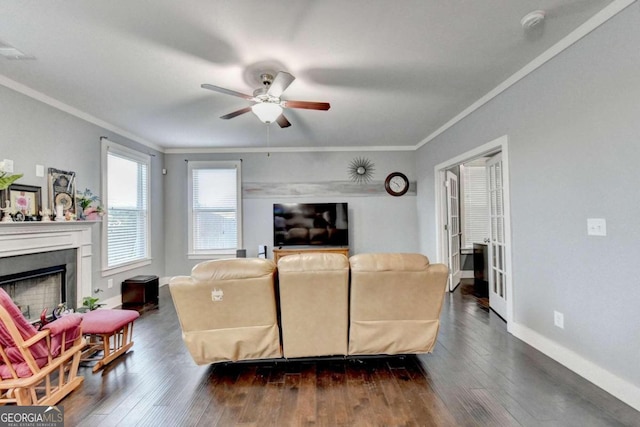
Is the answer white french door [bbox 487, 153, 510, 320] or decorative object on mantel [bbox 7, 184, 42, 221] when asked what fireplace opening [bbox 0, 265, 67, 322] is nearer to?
decorative object on mantel [bbox 7, 184, 42, 221]

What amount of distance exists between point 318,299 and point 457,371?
48.7 inches

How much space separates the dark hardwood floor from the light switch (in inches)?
42.2

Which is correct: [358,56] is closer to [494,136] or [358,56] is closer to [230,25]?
[230,25]

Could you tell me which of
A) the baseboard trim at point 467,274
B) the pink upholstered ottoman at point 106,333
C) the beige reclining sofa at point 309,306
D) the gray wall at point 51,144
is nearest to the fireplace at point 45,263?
the gray wall at point 51,144

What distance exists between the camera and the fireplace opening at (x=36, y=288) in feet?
9.51

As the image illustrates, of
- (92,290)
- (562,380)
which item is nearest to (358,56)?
(562,380)

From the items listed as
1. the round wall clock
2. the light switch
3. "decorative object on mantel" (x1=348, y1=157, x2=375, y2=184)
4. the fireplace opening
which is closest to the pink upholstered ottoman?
the fireplace opening

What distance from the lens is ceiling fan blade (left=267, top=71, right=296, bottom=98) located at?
7.57 ft

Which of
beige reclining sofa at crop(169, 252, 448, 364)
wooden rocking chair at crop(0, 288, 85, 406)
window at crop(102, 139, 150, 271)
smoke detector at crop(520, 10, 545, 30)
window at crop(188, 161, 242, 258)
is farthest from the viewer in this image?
window at crop(188, 161, 242, 258)

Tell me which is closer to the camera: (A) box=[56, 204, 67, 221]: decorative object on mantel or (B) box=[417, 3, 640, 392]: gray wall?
(B) box=[417, 3, 640, 392]: gray wall

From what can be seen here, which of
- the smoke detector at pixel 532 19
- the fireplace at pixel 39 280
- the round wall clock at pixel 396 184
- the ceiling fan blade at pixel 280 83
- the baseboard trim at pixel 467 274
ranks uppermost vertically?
the smoke detector at pixel 532 19

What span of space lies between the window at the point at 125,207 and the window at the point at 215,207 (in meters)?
0.79

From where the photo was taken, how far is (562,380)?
2.16 meters

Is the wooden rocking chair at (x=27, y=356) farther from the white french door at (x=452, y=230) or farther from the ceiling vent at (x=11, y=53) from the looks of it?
the white french door at (x=452, y=230)
